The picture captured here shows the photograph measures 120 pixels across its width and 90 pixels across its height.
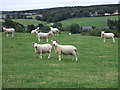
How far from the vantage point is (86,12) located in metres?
79.0

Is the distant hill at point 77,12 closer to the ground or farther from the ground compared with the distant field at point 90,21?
farther from the ground

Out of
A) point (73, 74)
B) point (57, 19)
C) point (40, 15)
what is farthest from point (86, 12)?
point (73, 74)

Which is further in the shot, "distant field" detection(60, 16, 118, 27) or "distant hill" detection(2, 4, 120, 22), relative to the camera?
"distant field" detection(60, 16, 118, 27)

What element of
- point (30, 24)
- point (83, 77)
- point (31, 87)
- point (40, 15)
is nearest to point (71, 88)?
point (31, 87)

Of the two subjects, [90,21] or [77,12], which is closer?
[77,12]

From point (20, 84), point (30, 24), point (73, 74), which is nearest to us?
point (20, 84)

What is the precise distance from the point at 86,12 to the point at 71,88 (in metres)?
71.7

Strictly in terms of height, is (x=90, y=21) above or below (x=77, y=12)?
below

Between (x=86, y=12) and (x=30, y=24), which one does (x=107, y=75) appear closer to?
(x=30, y=24)

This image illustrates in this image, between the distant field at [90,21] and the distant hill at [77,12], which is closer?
the distant hill at [77,12]

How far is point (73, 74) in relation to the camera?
37.0 feet

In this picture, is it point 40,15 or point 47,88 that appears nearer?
point 47,88

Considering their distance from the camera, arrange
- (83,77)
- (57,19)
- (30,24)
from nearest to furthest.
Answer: (83,77) < (30,24) < (57,19)

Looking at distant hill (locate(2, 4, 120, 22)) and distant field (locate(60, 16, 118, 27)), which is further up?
distant hill (locate(2, 4, 120, 22))
